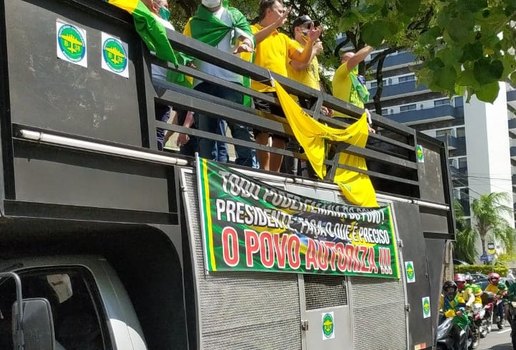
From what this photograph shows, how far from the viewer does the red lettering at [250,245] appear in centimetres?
336

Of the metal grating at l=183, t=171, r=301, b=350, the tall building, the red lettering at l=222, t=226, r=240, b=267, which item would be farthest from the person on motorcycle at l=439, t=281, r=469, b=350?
the tall building

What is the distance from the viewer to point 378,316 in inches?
177

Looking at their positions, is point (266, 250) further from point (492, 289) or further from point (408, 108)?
point (408, 108)

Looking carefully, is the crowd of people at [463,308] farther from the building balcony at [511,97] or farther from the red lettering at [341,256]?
the building balcony at [511,97]

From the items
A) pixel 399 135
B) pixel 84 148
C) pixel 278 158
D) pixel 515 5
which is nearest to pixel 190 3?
pixel 399 135

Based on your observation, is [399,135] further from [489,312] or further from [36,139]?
[489,312]

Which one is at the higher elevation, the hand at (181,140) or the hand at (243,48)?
the hand at (243,48)

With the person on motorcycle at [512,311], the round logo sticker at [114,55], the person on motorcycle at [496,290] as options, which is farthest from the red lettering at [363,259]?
the person on motorcycle at [496,290]

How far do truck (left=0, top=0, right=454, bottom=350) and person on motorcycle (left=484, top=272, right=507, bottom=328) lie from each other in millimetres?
14916

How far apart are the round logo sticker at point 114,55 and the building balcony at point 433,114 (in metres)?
65.9

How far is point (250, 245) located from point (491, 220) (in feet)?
147

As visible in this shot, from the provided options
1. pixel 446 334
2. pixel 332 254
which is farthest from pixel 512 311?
pixel 332 254

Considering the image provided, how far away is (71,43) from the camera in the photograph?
2.75 metres

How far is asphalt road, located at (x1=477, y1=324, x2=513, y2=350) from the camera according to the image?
15.1 meters
